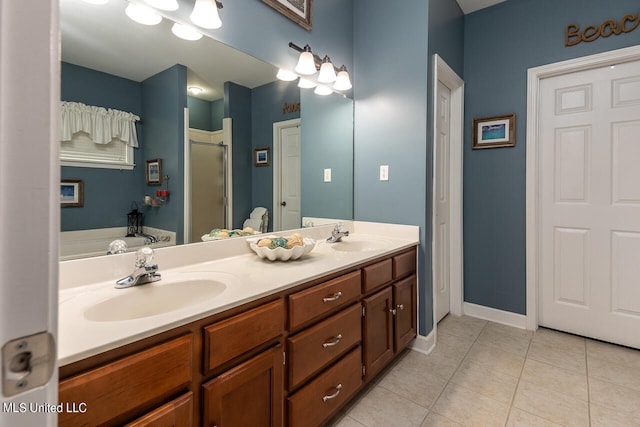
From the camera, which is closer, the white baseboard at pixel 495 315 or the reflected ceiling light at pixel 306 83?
the reflected ceiling light at pixel 306 83

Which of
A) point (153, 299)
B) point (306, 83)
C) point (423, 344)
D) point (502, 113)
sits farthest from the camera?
point (502, 113)

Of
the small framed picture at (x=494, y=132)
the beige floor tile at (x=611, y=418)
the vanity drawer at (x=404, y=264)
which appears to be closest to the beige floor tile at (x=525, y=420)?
the beige floor tile at (x=611, y=418)

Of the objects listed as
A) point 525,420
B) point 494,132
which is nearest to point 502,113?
point 494,132

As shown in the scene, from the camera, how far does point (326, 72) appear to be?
201cm

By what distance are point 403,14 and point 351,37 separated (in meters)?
0.43

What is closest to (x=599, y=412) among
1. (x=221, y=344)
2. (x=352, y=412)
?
(x=352, y=412)

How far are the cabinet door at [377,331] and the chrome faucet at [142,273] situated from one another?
97cm

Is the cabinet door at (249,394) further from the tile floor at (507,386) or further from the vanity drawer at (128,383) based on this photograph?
the tile floor at (507,386)

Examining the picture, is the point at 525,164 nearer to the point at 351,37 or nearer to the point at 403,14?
the point at 403,14

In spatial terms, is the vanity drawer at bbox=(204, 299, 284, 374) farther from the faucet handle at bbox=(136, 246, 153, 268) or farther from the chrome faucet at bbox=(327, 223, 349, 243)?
the chrome faucet at bbox=(327, 223, 349, 243)

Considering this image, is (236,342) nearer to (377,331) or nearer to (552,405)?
(377,331)

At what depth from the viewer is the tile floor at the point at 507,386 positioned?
1.51 metres

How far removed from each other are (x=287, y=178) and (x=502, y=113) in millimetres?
1928

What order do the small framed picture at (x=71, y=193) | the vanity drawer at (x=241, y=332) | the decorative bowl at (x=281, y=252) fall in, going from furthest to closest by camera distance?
the decorative bowl at (x=281, y=252), the small framed picture at (x=71, y=193), the vanity drawer at (x=241, y=332)
